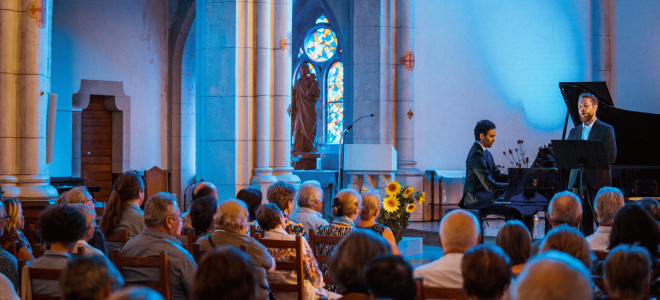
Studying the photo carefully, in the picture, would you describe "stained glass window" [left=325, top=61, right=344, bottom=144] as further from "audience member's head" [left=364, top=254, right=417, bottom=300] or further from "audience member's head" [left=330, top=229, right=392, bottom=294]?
"audience member's head" [left=364, top=254, right=417, bottom=300]

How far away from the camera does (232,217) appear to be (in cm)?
442

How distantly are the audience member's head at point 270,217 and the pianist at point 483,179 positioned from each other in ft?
10.3

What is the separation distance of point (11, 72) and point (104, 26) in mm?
6066

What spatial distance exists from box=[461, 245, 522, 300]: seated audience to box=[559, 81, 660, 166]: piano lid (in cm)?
709

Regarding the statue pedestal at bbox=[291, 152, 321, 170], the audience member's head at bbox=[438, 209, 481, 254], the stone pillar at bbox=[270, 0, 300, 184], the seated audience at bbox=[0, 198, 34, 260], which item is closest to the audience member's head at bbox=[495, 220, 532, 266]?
the audience member's head at bbox=[438, 209, 481, 254]

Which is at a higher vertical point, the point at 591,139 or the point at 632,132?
the point at 632,132

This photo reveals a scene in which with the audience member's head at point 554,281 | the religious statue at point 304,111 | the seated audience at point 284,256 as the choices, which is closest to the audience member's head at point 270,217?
the seated audience at point 284,256

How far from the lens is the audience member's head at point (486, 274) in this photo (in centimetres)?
271

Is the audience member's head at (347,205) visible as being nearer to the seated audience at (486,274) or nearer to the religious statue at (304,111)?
the seated audience at (486,274)

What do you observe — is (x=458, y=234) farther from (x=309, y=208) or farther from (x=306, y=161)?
(x=306, y=161)

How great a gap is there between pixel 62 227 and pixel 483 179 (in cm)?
463

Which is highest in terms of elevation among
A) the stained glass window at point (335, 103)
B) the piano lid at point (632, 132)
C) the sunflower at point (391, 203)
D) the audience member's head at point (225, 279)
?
the stained glass window at point (335, 103)

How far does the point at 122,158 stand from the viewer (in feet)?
46.0

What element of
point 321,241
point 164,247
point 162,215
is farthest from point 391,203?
point 164,247
